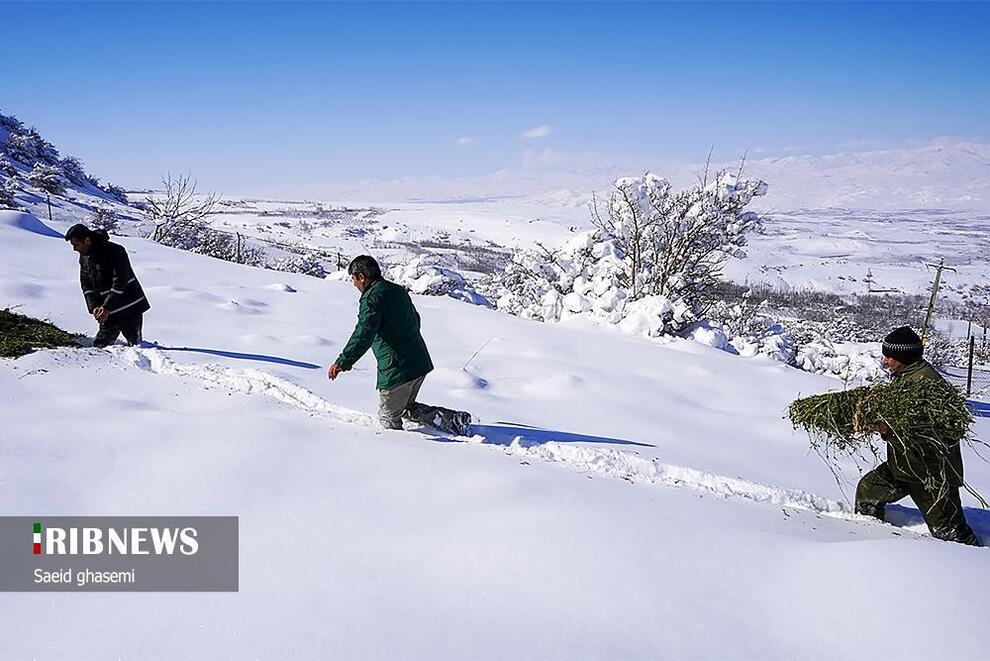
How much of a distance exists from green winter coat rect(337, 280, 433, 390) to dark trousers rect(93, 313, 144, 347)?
3.56m

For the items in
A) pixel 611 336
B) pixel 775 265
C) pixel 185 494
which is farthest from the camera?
pixel 775 265

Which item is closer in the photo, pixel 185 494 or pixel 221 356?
pixel 185 494

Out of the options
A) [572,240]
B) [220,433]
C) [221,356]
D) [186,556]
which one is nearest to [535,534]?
[186,556]

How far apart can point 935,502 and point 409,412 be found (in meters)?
4.01

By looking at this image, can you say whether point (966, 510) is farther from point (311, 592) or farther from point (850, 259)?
point (850, 259)

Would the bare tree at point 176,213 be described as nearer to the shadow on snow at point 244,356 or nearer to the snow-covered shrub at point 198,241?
the snow-covered shrub at point 198,241

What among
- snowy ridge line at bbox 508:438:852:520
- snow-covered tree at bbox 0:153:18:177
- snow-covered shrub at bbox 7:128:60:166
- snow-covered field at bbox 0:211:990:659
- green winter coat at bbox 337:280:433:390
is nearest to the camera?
snow-covered field at bbox 0:211:990:659

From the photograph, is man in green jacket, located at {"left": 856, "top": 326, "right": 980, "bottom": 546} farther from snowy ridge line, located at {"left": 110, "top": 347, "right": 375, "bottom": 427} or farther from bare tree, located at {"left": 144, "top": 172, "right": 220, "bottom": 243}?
bare tree, located at {"left": 144, "top": 172, "right": 220, "bottom": 243}

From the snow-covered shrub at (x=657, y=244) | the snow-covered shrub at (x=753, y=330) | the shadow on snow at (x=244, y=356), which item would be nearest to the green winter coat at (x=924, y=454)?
the shadow on snow at (x=244, y=356)

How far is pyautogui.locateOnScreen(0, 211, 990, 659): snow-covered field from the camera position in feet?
8.11

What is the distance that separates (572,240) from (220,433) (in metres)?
17.8

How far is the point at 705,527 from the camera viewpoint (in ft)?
12.0

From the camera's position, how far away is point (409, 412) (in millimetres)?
5355

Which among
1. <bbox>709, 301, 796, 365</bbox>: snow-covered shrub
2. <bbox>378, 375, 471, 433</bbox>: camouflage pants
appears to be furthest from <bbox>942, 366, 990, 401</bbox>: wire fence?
<bbox>378, 375, 471, 433</bbox>: camouflage pants
